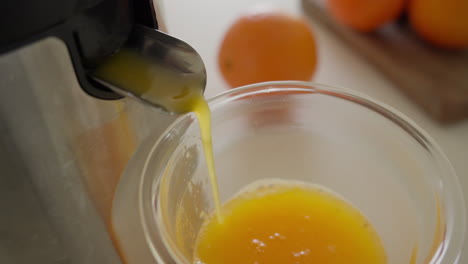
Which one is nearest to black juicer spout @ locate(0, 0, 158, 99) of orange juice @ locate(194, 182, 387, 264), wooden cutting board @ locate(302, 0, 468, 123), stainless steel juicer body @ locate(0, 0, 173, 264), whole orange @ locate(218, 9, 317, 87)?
stainless steel juicer body @ locate(0, 0, 173, 264)

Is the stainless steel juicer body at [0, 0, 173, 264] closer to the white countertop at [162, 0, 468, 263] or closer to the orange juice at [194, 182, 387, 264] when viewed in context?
the orange juice at [194, 182, 387, 264]

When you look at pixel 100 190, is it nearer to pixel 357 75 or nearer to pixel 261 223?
pixel 261 223

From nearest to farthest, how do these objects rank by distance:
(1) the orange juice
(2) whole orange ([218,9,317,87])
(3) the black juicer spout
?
(3) the black juicer spout, (1) the orange juice, (2) whole orange ([218,9,317,87])

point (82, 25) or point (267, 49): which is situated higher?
point (82, 25)

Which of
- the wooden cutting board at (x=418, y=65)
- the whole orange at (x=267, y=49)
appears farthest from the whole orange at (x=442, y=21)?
the whole orange at (x=267, y=49)

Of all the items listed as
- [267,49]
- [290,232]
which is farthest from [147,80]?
[267,49]

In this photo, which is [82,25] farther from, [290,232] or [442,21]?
[442,21]
